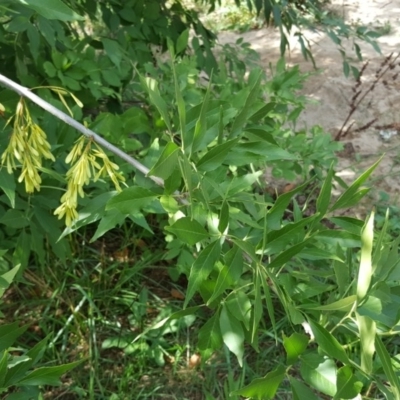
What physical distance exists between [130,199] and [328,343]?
1.15 ft

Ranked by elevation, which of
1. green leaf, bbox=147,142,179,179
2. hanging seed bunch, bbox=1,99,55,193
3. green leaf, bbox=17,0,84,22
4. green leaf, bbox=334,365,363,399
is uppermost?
green leaf, bbox=17,0,84,22

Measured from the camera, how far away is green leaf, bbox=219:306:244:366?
87cm

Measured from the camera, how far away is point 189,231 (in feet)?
2.52

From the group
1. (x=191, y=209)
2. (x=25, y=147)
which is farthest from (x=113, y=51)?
(x=191, y=209)

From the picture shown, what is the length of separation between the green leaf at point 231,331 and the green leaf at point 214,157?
9.3 inches

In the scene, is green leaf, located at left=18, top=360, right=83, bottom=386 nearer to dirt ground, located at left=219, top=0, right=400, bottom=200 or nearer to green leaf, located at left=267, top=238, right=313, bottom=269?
green leaf, located at left=267, top=238, right=313, bottom=269

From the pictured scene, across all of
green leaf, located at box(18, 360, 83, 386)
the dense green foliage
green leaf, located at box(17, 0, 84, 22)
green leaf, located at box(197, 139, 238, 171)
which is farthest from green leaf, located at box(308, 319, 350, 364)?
green leaf, located at box(17, 0, 84, 22)

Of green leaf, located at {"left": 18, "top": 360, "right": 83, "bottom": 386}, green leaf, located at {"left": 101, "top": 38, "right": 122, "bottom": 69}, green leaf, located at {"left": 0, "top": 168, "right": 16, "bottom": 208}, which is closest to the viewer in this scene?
green leaf, located at {"left": 18, "top": 360, "right": 83, "bottom": 386}

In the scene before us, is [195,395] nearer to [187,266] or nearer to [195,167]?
[187,266]

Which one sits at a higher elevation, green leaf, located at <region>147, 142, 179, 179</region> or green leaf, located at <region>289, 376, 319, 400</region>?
green leaf, located at <region>147, 142, 179, 179</region>

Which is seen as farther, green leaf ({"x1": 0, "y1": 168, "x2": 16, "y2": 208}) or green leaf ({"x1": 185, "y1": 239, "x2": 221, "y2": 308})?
green leaf ({"x1": 0, "y1": 168, "x2": 16, "y2": 208})

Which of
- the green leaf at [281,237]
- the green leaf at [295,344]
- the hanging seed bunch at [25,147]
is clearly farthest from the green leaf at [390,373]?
the hanging seed bunch at [25,147]

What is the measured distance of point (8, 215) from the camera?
146 centimetres

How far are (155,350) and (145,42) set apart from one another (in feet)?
3.82
